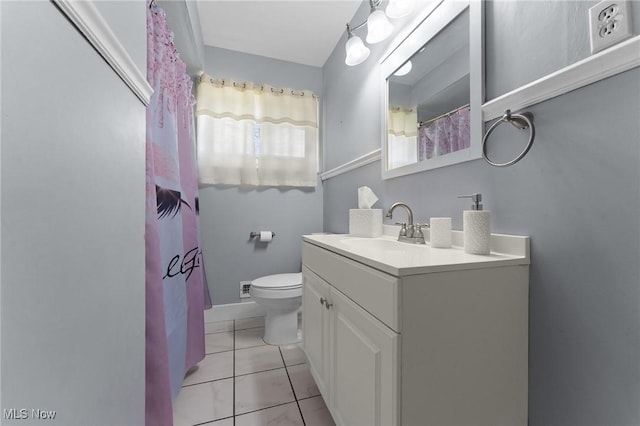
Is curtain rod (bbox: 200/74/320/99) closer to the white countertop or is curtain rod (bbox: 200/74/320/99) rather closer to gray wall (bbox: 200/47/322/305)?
gray wall (bbox: 200/47/322/305)

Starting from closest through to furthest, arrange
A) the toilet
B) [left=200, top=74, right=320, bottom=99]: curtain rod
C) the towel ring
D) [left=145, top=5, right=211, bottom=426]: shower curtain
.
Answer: the towel ring → [left=145, top=5, right=211, bottom=426]: shower curtain → the toilet → [left=200, top=74, right=320, bottom=99]: curtain rod

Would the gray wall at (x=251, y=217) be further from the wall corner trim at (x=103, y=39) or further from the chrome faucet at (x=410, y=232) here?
the wall corner trim at (x=103, y=39)

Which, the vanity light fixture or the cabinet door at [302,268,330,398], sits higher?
the vanity light fixture

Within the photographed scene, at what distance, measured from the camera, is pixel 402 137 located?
1.27 metres

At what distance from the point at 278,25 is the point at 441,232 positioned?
1896 millimetres

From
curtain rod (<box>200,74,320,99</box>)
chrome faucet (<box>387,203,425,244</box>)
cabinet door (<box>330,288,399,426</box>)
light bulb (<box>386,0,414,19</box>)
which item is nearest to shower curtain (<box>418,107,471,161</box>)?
chrome faucet (<box>387,203,425,244</box>)

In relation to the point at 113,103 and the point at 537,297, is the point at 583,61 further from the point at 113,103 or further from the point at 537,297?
the point at 113,103

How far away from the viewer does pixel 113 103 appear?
58 centimetres

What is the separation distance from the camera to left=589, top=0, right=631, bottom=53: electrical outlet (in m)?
0.53

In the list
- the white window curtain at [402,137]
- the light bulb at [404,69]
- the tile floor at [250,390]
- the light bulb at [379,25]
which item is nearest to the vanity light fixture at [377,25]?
the light bulb at [379,25]

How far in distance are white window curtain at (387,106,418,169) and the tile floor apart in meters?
1.26

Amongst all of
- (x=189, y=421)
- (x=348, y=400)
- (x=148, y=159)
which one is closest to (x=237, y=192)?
(x=148, y=159)

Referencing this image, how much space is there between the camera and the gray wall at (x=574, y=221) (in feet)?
1.77

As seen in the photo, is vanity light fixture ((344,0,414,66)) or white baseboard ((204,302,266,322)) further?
white baseboard ((204,302,266,322))
